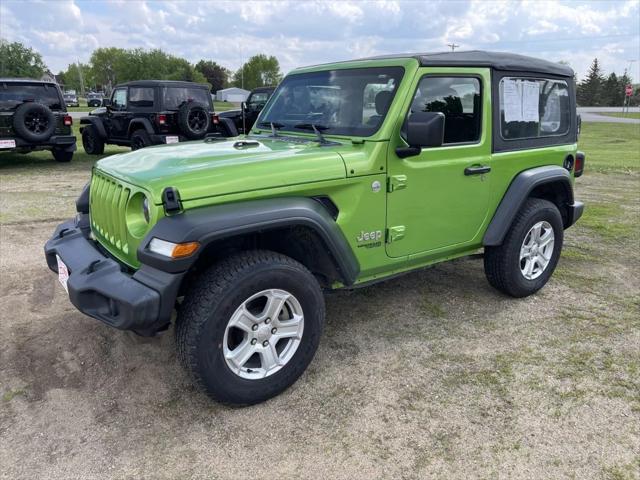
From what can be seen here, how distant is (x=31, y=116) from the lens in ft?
34.0

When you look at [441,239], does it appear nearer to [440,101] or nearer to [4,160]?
[440,101]

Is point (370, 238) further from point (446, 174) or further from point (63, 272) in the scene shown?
point (63, 272)

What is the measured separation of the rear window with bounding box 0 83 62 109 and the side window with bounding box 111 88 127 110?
1.43 m

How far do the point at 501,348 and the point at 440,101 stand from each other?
1.69 meters

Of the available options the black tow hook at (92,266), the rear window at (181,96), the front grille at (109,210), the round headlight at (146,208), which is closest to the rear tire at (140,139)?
the rear window at (181,96)

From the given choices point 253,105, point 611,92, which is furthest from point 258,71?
point 253,105

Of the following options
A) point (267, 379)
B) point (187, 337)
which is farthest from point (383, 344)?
point (187, 337)

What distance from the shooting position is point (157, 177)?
2.66m

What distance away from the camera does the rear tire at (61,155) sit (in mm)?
11634

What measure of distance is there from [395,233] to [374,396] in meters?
1.02

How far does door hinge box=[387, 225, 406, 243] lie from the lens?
10.9 feet

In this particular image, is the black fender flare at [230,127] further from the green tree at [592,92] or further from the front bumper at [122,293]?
the green tree at [592,92]

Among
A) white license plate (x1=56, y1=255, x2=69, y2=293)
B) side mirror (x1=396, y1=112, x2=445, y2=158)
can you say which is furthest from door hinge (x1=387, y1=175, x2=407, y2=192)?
white license plate (x1=56, y1=255, x2=69, y2=293)

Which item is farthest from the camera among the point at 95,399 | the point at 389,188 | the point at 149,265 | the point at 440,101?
the point at 440,101
